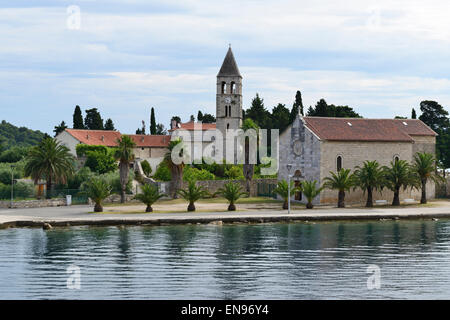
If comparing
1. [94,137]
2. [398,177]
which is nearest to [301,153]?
[398,177]

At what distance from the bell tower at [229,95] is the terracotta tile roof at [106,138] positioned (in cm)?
1493

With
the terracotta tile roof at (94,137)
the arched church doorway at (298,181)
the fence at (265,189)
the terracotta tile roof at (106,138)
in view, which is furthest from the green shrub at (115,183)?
the terracotta tile roof at (94,137)

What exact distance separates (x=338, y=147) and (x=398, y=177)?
603 centimetres

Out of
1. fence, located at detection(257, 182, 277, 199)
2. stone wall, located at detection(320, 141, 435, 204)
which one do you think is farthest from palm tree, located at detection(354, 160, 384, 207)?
fence, located at detection(257, 182, 277, 199)

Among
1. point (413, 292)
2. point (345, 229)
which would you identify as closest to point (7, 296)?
point (413, 292)

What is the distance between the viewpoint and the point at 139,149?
103 metres

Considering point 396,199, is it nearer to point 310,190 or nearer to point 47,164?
point 310,190

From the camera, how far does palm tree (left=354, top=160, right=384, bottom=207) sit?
53.9 m

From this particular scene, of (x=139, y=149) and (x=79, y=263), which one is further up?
(x=139, y=149)

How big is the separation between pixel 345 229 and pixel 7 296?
2577cm

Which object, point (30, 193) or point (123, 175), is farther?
point (30, 193)

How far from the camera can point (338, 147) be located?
56906 mm

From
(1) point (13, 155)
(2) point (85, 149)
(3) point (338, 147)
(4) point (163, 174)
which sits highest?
(2) point (85, 149)
